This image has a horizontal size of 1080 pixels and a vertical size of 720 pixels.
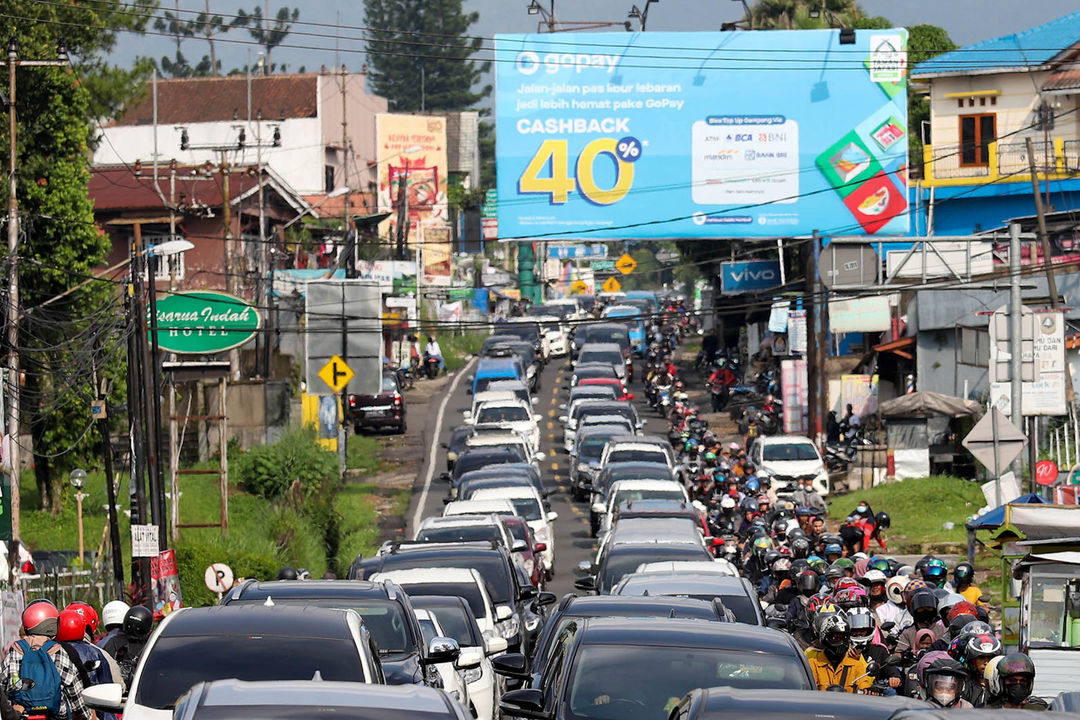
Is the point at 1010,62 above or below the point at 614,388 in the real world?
above

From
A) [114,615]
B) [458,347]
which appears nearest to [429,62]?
[458,347]

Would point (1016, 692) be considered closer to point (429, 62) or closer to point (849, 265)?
point (849, 265)

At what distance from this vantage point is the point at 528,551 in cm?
2541

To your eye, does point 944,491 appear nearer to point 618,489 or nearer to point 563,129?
point 618,489

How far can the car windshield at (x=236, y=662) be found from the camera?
939 cm

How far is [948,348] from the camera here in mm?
45469

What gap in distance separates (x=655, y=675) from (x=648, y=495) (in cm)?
2157

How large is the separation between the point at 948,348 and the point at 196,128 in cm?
6199

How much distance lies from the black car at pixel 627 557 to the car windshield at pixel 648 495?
9.66 meters

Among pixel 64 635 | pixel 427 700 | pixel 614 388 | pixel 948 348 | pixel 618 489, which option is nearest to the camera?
pixel 427 700

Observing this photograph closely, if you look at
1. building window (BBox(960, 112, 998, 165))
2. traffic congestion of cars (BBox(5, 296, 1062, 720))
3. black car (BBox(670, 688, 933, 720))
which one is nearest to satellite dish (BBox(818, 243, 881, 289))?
traffic congestion of cars (BBox(5, 296, 1062, 720))

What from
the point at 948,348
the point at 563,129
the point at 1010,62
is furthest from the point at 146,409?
the point at 1010,62

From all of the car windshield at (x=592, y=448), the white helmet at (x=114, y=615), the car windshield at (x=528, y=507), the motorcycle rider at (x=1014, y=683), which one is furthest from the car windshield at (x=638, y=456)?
the motorcycle rider at (x=1014, y=683)

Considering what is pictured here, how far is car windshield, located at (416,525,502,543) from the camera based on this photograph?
23484 millimetres
